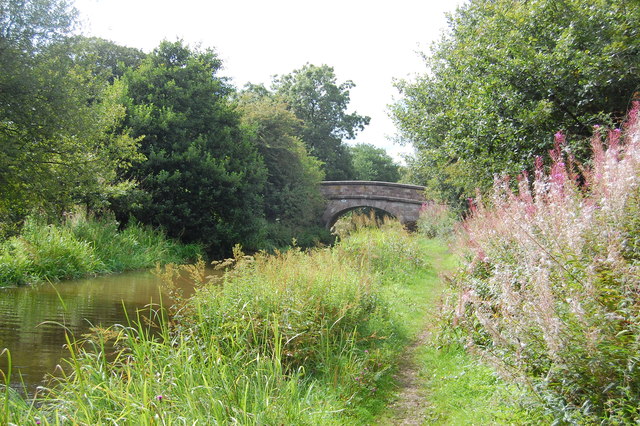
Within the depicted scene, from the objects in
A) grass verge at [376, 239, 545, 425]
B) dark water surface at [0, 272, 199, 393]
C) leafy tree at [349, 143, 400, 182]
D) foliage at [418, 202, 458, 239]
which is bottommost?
dark water surface at [0, 272, 199, 393]

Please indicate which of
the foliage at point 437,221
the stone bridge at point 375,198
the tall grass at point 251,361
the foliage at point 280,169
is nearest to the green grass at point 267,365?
the tall grass at point 251,361

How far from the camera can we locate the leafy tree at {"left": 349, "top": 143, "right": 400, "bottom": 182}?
189 ft

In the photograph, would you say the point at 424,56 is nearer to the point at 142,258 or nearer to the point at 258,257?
the point at 142,258

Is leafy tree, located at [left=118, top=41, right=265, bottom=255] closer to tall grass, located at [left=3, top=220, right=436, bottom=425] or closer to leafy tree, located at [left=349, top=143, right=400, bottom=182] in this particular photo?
tall grass, located at [left=3, top=220, right=436, bottom=425]

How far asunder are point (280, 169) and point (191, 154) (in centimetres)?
862

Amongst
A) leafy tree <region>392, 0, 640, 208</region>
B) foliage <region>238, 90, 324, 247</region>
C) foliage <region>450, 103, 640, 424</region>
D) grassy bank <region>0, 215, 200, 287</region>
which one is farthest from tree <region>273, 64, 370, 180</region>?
foliage <region>450, 103, 640, 424</region>

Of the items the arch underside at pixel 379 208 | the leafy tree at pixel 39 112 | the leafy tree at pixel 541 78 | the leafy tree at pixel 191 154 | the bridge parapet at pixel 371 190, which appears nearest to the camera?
the leafy tree at pixel 541 78

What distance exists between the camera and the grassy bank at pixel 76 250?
35.7 feet

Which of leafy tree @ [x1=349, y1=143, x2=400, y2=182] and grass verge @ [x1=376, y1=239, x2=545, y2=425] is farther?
leafy tree @ [x1=349, y1=143, x2=400, y2=182]

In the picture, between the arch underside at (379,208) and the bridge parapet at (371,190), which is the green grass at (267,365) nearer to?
the arch underside at (379,208)

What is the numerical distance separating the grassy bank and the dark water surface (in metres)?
0.54

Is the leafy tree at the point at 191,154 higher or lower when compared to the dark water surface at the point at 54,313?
higher

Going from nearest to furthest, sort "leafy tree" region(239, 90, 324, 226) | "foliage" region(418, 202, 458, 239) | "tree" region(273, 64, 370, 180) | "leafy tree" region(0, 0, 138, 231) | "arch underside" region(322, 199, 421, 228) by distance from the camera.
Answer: "leafy tree" region(0, 0, 138, 231), "foliage" region(418, 202, 458, 239), "leafy tree" region(239, 90, 324, 226), "arch underside" region(322, 199, 421, 228), "tree" region(273, 64, 370, 180)

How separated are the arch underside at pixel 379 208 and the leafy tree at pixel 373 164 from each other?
24.9 meters
